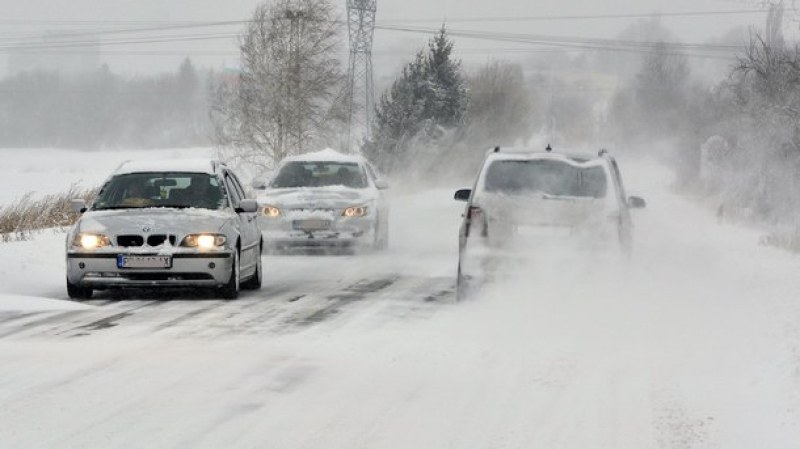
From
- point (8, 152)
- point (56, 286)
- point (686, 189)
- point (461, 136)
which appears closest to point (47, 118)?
point (8, 152)

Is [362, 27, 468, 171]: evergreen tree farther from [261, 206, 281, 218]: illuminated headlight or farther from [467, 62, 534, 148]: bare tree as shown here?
[261, 206, 281, 218]: illuminated headlight

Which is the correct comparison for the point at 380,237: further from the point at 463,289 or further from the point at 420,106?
the point at 420,106

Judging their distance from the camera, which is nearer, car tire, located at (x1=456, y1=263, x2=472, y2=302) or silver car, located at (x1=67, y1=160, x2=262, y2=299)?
car tire, located at (x1=456, y1=263, x2=472, y2=302)

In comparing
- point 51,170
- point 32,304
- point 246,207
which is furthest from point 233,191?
point 51,170

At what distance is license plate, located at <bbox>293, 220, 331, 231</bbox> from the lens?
20234 mm

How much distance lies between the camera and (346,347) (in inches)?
372

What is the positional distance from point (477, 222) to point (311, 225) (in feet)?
26.8

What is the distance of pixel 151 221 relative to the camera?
13203mm

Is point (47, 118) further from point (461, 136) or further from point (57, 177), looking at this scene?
point (461, 136)

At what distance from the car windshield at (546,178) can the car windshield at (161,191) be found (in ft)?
11.2

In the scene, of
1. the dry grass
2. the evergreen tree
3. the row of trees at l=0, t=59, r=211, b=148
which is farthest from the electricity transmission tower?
the row of trees at l=0, t=59, r=211, b=148

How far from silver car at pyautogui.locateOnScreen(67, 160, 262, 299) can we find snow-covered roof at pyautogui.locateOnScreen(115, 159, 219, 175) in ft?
1.31

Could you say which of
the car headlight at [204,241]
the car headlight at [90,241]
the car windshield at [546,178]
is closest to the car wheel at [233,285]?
the car headlight at [204,241]

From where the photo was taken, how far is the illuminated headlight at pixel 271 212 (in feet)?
66.8
